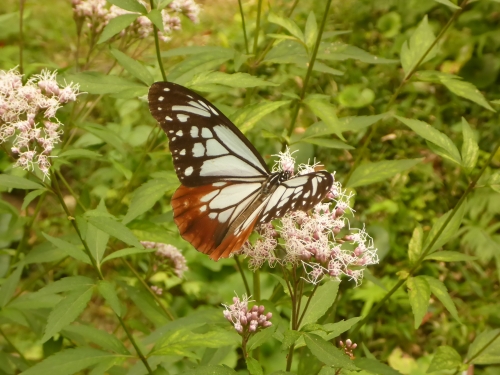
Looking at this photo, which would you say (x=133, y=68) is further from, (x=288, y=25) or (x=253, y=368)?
(x=253, y=368)

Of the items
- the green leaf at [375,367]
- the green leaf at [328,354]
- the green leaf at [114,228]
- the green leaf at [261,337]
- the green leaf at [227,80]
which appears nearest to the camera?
the green leaf at [328,354]

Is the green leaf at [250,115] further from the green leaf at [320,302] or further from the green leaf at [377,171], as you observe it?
the green leaf at [320,302]

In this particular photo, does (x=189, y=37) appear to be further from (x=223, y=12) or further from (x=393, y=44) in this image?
(x=393, y=44)

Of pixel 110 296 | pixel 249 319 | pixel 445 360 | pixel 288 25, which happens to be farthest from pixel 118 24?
pixel 445 360

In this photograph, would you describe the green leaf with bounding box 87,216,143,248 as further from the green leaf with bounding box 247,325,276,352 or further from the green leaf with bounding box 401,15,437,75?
the green leaf with bounding box 401,15,437,75

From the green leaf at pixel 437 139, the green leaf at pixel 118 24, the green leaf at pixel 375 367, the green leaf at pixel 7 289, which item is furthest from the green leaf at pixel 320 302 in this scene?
the green leaf at pixel 7 289

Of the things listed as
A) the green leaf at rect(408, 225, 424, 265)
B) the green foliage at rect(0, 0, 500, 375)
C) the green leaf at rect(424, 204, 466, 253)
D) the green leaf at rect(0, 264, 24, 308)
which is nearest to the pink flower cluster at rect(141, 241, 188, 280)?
the green foliage at rect(0, 0, 500, 375)
